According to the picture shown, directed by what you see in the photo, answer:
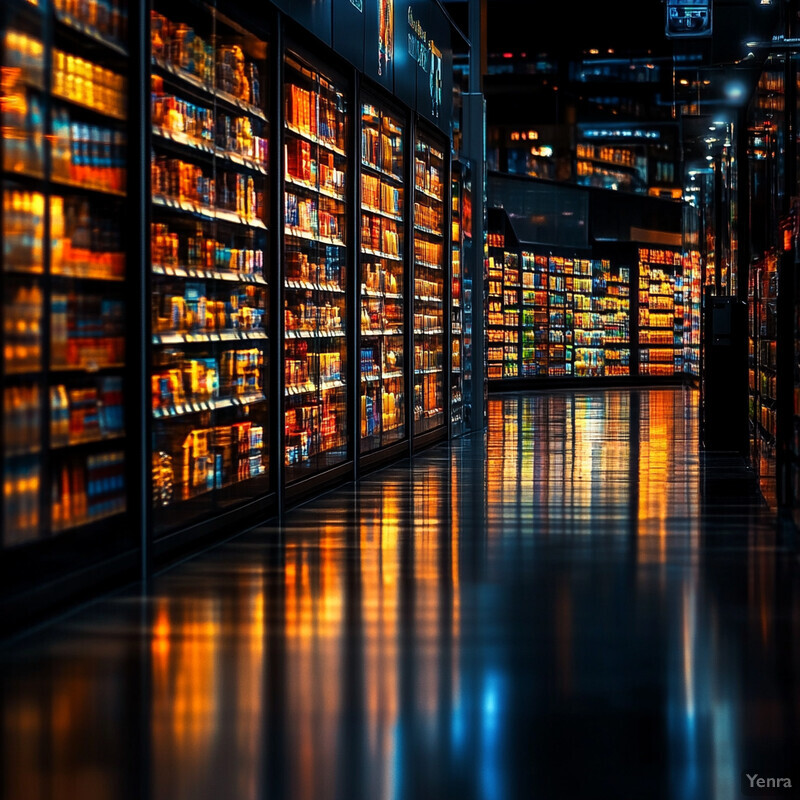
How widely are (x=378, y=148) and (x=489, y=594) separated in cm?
618

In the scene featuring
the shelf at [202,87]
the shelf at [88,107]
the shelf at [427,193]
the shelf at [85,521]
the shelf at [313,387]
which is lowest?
the shelf at [85,521]

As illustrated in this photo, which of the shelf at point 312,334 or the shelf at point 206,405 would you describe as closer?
the shelf at point 206,405

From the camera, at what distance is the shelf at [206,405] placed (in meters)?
6.61

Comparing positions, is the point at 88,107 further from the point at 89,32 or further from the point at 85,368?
the point at 85,368

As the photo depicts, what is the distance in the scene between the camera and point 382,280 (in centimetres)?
1162

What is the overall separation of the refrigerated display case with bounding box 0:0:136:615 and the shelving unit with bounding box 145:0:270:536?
1.43 ft

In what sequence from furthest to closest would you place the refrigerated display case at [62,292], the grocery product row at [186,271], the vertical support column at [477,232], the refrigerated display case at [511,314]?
the refrigerated display case at [511,314] < the vertical support column at [477,232] < the grocery product row at [186,271] < the refrigerated display case at [62,292]

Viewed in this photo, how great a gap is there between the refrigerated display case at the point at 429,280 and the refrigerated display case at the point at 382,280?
67 centimetres

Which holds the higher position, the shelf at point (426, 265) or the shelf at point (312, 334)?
the shelf at point (426, 265)

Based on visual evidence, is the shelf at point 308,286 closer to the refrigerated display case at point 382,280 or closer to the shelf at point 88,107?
the refrigerated display case at point 382,280

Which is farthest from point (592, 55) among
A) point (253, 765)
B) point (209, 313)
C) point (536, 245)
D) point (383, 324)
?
point (253, 765)

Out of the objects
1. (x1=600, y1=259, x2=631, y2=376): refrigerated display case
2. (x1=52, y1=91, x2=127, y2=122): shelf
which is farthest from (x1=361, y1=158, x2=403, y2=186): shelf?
(x1=600, y1=259, x2=631, y2=376): refrigerated display case

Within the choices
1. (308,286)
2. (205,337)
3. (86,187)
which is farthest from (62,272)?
(308,286)

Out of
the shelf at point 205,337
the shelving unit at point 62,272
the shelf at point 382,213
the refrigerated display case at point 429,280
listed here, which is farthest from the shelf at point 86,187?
the refrigerated display case at point 429,280
